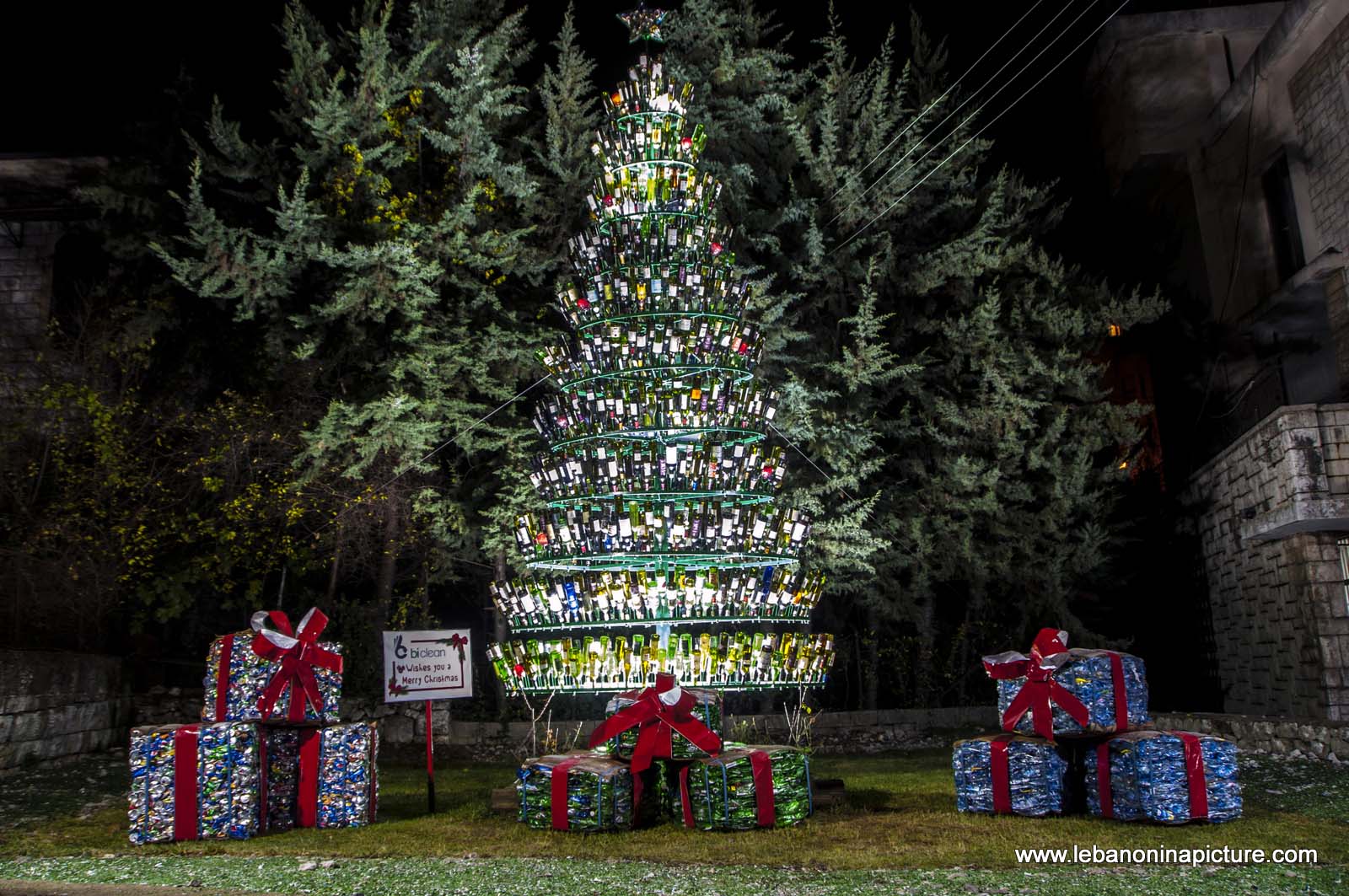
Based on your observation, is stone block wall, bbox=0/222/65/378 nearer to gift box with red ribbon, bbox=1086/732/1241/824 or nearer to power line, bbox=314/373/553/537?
power line, bbox=314/373/553/537

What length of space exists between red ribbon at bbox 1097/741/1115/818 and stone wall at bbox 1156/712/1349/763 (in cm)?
283

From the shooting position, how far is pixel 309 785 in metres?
6.68

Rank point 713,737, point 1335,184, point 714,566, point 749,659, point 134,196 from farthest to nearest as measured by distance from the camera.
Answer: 1. point 1335,184
2. point 134,196
3. point 714,566
4. point 749,659
5. point 713,737

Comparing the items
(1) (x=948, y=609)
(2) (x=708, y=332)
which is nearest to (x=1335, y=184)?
(1) (x=948, y=609)

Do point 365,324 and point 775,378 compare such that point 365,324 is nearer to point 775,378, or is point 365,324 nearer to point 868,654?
point 775,378

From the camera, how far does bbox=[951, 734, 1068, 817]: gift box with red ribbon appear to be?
241 inches

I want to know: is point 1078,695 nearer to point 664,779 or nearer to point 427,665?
point 664,779

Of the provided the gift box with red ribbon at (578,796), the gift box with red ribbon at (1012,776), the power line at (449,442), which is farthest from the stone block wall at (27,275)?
the gift box with red ribbon at (1012,776)

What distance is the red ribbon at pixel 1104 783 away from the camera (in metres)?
6.01

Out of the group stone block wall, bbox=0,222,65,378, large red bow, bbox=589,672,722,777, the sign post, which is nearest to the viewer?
large red bow, bbox=589,672,722,777

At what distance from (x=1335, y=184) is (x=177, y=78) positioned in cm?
1712

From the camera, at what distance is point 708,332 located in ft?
25.5

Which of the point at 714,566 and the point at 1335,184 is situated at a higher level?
the point at 1335,184

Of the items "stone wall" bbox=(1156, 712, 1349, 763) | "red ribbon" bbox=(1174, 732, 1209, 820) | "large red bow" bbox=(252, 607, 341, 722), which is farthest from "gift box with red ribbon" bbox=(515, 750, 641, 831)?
"stone wall" bbox=(1156, 712, 1349, 763)
